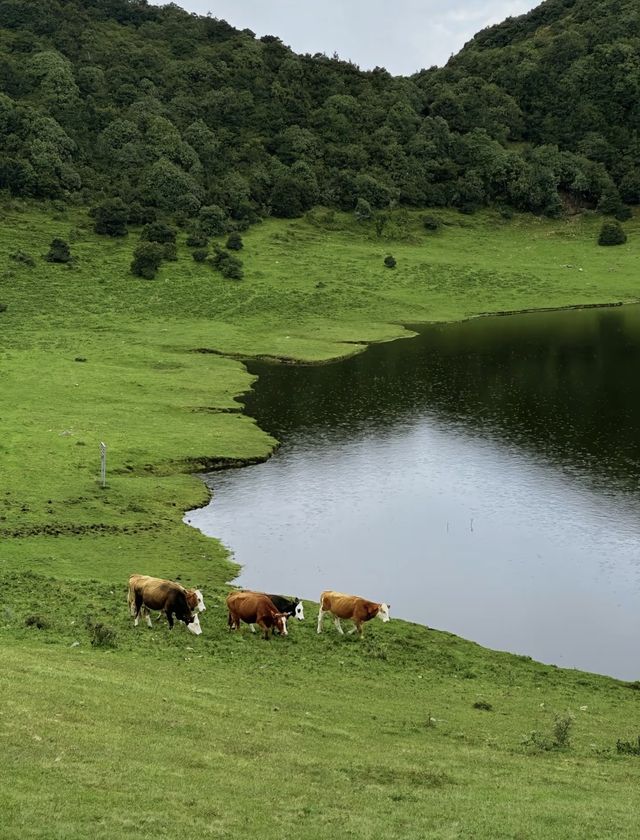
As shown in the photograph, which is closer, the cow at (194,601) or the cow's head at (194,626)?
the cow's head at (194,626)

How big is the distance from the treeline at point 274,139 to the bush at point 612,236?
581 inches

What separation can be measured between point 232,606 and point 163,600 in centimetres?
236

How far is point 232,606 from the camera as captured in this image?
31266 mm

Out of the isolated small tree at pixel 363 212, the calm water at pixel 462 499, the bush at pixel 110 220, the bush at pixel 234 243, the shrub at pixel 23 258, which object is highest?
the isolated small tree at pixel 363 212

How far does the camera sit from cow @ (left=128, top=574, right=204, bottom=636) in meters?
30.5

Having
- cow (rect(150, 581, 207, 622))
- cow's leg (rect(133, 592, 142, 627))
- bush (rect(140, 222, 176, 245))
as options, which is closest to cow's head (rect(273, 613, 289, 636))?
cow (rect(150, 581, 207, 622))

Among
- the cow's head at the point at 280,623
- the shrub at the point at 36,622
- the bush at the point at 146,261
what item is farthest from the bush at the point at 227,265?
the shrub at the point at 36,622

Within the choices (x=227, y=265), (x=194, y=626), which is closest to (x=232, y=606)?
(x=194, y=626)

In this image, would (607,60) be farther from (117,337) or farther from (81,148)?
(117,337)

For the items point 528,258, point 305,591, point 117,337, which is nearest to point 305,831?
point 305,591

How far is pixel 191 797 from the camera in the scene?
15891 millimetres

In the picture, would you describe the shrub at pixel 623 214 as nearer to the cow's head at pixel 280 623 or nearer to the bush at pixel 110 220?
the bush at pixel 110 220

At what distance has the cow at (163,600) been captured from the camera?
30.5 meters

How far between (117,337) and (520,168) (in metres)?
103
